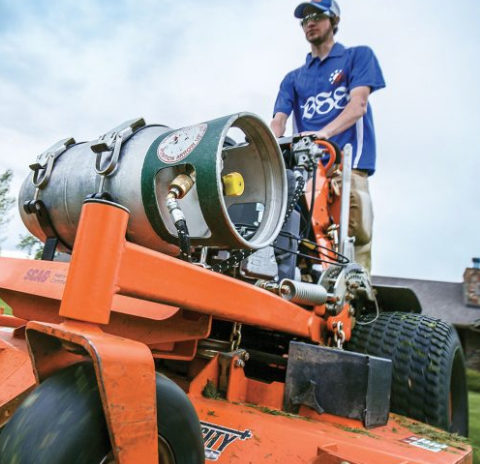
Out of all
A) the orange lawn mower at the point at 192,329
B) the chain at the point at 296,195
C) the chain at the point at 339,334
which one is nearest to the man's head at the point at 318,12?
the orange lawn mower at the point at 192,329

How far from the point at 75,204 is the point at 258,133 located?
77cm

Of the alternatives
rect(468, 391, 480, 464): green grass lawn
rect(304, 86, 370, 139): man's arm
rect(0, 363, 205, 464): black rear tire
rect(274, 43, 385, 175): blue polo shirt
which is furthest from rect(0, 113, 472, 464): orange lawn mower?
rect(274, 43, 385, 175): blue polo shirt

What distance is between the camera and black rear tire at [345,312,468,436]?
2436 mm

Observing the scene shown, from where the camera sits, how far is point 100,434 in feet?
3.14

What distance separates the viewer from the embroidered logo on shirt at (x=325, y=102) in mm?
3621

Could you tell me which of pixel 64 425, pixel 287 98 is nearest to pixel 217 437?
pixel 64 425

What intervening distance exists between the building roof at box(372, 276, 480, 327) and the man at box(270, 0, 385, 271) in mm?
18058

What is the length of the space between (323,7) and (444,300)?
23315 millimetres

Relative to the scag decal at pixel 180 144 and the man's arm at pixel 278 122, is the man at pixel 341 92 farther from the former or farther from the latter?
the scag decal at pixel 180 144

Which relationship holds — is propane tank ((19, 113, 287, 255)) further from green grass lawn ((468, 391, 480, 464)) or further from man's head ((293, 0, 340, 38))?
green grass lawn ((468, 391, 480, 464))

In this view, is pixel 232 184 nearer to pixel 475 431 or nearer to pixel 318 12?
pixel 318 12

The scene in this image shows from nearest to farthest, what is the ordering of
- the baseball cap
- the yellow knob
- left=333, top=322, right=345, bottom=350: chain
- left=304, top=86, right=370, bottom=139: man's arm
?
the yellow knob → left=333, top=322, right=345, bottom=350: chain → left=304, top=86, right=370, bottom=139: man's arm → the baseball cap

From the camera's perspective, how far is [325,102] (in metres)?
3.71

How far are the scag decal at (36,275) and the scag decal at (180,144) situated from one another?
0.55 m
